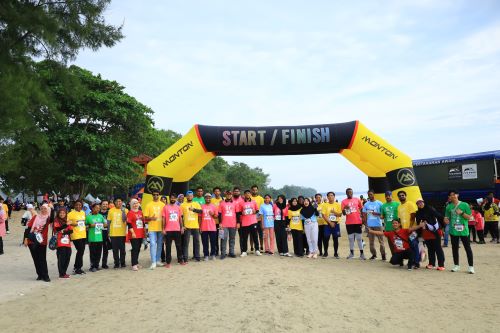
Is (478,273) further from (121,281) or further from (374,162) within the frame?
(121,281)

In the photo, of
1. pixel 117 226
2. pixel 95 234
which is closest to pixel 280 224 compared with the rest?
pixel 117 226

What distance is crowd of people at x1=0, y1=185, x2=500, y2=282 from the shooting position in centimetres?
823

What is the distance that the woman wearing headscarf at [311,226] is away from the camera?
10070mm

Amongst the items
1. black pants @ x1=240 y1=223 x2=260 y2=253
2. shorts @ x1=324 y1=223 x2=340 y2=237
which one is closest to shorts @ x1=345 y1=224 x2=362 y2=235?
shorts @ x1=324 y1=223 x2=340 y2=237

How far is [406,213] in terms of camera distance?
861 centimetres

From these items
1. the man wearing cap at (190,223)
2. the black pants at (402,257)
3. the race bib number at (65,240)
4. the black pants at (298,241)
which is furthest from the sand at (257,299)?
the black pants at (298,241)

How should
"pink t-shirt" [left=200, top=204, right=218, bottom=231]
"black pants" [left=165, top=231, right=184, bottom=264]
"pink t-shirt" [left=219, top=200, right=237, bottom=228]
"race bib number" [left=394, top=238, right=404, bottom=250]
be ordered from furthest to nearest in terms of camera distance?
"pink t-shirt" [left=219, top=200, right=237, bottom=228] < "pink t-shirt" [left=200, top=204, right=218, bottom=231] < "black pants" [left=165, top=231, right=184, bottom=264] < "race bib number" [left=394, top=238, right=404, bottom=250]

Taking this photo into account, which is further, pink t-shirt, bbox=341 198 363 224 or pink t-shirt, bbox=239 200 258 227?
pink t-shirt, bbox=239 200 258 227

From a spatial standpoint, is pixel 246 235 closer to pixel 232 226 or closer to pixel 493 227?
pixel 232 226

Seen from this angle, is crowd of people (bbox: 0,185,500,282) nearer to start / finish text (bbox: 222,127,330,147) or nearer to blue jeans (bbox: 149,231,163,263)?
blue jeans (bbox: 149,231,163,263)

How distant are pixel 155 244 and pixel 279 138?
459 centimetres

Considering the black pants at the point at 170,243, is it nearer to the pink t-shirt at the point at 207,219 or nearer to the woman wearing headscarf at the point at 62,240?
the pink t-shirt at the point at 207,219

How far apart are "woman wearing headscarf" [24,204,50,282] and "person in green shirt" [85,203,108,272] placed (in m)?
1.00

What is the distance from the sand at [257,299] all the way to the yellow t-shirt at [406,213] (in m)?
1.00
